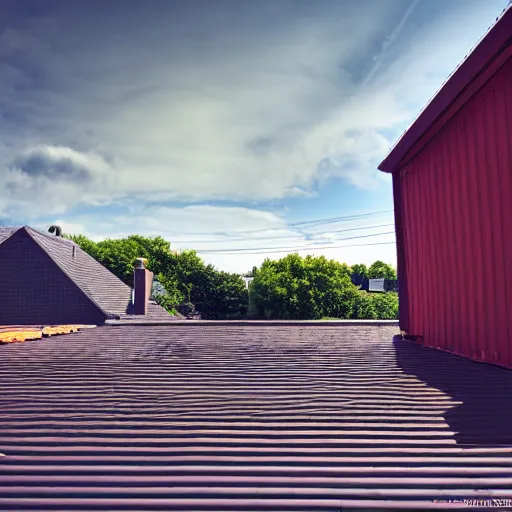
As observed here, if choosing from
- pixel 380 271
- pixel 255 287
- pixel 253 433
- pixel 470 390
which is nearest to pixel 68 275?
pixel 255 287

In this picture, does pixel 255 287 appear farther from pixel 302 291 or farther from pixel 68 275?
pixel 68 275

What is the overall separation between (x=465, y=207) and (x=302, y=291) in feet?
76.0

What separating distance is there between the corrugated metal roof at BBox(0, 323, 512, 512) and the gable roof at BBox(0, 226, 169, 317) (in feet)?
44.4

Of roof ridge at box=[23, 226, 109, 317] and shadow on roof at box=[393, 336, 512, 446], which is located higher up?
roof ridge at box=[23, 226, 109, 317]

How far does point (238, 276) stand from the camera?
3581cm

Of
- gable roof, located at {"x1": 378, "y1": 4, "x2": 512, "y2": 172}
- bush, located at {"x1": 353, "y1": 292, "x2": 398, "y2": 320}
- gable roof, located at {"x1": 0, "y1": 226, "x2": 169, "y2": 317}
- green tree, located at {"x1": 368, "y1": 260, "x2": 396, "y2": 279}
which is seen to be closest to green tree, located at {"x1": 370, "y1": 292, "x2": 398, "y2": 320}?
bush, located at {"x1": 353, "y1": 292, "x2": 398, "y2": 320}

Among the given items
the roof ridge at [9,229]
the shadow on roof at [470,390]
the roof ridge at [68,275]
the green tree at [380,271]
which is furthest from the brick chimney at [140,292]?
the green tree at [380,271]

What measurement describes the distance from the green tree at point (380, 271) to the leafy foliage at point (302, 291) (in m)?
45.5

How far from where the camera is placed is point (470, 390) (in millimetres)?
3566

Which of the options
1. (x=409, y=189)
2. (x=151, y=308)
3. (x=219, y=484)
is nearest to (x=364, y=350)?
(x=409, y=189)

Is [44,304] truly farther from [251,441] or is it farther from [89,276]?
[251,441]

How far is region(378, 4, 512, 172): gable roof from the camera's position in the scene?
3.91 meters

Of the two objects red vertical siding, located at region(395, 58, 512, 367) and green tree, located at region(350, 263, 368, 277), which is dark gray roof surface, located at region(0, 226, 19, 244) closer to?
red vertical siding, located at region(395, 58, 512, 367)

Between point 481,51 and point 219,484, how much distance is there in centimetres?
469
